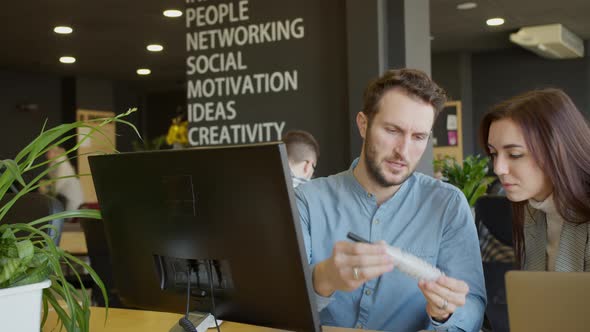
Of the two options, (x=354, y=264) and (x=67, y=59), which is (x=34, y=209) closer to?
(x=354, y=264)

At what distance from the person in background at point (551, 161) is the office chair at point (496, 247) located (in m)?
1.47

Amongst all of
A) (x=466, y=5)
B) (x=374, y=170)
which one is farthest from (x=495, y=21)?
(x=374, y=170)

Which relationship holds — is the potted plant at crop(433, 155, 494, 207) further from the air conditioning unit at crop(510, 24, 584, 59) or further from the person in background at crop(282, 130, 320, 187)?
the air conditioning unit at crop(510, 24, 584, 59)

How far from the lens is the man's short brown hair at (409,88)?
1.83 meters

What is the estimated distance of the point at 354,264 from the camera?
1.20m

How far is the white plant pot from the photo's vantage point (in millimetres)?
1055

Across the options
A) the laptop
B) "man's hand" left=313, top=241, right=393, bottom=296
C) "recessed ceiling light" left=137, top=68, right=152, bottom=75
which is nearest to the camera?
the laptop

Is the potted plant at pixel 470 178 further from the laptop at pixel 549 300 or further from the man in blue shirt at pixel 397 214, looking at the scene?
the laptop at pixel 549 300

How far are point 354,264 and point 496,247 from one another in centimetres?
232

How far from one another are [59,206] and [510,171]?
1.31 metres

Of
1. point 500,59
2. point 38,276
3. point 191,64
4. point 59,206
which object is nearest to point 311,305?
point 38,276

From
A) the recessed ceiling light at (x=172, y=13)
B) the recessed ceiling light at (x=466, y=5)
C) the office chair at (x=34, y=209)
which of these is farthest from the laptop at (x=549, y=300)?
the recessed ceiling light at (x=466, y=5)

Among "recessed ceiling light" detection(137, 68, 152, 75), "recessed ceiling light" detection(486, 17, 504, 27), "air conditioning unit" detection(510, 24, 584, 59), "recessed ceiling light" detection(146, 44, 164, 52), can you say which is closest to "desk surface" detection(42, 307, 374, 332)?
"recessed ceiling light" detection(486, 17, 504, 27)

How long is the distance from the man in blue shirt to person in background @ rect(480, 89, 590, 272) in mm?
186
